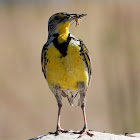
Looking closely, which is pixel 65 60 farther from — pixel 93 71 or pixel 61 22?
pixel 93 71

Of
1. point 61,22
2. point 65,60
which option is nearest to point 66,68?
point 65,60

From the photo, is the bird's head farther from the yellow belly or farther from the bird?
the yellow belly

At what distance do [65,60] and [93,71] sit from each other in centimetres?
977

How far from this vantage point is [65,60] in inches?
292

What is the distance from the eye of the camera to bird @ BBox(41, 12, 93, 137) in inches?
293

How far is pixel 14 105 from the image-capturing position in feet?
53.1

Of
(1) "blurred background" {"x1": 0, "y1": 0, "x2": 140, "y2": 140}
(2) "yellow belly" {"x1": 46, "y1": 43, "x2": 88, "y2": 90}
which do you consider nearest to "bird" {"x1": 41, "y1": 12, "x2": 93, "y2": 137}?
(2) "yellow belly" {"x1": 46, "y1": 43, "x2": 88, "y2": 90}

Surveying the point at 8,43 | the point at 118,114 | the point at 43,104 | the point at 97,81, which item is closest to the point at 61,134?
the point at 118,114

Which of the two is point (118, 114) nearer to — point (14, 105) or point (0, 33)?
point (14, 105)

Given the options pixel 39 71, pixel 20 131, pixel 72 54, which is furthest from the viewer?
pixel 39 71

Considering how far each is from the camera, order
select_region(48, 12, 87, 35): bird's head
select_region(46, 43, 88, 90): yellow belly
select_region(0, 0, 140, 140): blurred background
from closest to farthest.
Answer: select_region(46, 43, 88, 90): yellow belly → select_region(48, 12, 87, 35): bird's head → select_region(0, 0, 140, 140): blurred background

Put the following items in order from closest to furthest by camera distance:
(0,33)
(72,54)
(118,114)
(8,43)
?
(72,54) → (118,114) → (8,43) → (0,33)

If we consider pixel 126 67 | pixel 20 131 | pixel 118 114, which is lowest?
pixel 20 131

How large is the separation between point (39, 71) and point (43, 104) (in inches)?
97.9
